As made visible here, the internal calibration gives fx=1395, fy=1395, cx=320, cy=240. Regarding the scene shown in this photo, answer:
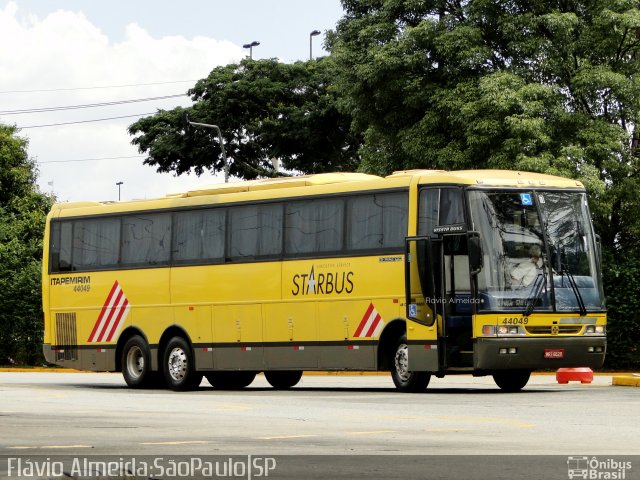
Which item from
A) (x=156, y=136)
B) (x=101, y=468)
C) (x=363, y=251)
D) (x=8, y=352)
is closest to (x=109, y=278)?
(x=363, y=251)

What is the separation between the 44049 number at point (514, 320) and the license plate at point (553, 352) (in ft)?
1.86

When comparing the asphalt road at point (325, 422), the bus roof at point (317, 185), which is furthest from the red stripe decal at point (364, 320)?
the bus roof at point (317, 185)

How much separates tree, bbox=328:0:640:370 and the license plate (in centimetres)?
1065

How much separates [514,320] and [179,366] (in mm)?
7388

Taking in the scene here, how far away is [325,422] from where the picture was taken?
1653 centimetres

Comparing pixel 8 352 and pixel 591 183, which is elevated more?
pixel 591 183

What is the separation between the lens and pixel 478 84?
35594mm

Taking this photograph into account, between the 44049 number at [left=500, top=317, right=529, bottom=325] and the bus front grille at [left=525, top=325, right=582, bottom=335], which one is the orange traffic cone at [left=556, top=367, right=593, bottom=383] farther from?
the 44049 number at [left=500, top=317, right=529, bottom=325]

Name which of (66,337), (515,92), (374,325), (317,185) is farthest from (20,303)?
(374,325)

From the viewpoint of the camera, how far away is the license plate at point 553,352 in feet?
73.5

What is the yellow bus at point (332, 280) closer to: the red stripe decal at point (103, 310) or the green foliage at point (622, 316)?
the red stripe decal at point (103, 310)

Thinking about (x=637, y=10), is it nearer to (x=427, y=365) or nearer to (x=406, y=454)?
(x=427, y=365)

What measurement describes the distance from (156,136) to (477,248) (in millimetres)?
41049

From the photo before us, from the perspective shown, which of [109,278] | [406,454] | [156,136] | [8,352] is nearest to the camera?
[406,454]
